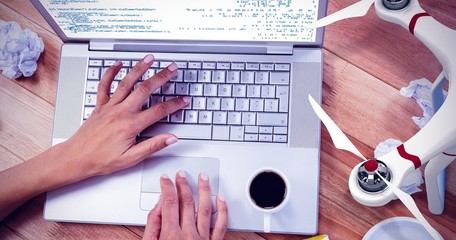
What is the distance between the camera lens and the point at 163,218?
2.47ft

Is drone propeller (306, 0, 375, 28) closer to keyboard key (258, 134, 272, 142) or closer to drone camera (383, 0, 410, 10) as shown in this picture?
drone camera (383, 0, 410, 10)

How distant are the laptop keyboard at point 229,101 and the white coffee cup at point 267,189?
2.4 inches

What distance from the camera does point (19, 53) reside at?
2.81 feet

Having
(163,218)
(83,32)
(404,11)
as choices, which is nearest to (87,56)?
(83,32)

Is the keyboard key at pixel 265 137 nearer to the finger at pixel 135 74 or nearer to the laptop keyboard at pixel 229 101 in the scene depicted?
the laptop keyboard at pixel 229 101

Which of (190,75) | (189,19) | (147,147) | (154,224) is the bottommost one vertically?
(154,224)

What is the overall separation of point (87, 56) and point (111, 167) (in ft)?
0.66

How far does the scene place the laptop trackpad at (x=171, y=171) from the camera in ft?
2.48

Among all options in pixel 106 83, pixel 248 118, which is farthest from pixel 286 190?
pixel 106 83

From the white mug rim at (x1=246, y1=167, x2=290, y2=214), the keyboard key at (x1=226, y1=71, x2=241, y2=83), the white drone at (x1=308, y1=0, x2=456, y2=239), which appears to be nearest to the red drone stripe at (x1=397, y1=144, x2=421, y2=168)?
the white drone at (x1=308, y1=0, x2=456, y2=239)

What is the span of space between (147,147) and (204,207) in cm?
13

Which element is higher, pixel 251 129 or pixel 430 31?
pixel 430 31

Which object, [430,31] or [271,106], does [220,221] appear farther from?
[430,31]

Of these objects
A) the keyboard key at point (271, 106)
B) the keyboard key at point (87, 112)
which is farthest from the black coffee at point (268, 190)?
the keyboard key at point (87, 112)
